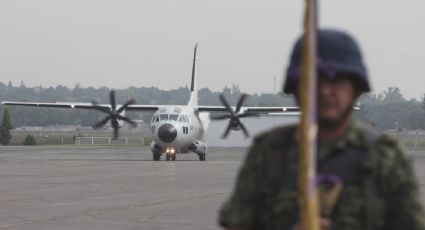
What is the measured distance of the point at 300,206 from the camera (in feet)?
8.70

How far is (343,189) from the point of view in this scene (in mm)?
2814

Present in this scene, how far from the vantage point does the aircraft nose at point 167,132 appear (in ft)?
147

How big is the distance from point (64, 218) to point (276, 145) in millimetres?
13092

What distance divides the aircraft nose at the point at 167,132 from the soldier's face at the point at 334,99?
1647 inches

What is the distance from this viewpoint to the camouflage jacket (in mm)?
2809

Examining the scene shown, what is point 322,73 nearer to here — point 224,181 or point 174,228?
point 174,228

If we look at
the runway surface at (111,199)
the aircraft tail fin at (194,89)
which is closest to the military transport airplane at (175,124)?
the aircraft tail fin at (194,89)

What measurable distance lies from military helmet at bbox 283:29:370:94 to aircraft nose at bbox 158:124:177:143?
41.8 m

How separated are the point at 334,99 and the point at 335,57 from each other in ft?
0.43

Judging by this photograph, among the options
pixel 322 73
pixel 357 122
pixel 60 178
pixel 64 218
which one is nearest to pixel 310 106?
pixel 322 73

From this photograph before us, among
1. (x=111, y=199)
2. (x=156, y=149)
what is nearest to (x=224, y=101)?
(x=156, y=149)

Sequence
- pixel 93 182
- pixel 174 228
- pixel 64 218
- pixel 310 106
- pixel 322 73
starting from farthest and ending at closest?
1. pixel 93 182
2. pixel 64 218
3. pixel 174 228
4. pixel 322 73
5. pixel 310 106

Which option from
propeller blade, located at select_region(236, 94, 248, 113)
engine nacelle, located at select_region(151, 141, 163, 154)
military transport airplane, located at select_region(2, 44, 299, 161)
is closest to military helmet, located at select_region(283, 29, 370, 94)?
military transport airplane, located at select_region(2, 44, 299, 161)

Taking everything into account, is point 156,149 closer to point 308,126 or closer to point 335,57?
point 335,57
